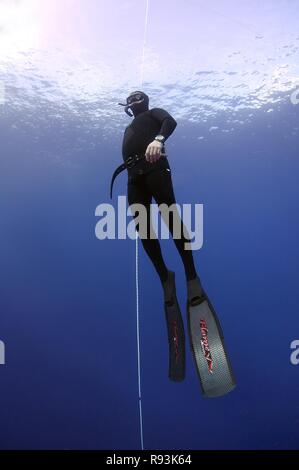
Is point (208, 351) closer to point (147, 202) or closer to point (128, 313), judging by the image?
point (147, 202)

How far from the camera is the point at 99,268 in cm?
545

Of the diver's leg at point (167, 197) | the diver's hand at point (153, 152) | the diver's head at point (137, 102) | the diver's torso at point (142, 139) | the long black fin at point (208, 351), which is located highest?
the diver's head at point (137, 102)

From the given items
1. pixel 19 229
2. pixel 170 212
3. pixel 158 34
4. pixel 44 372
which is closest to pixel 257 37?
pixel 158 34

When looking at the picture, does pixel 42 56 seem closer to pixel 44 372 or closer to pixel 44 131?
pixel 44 131

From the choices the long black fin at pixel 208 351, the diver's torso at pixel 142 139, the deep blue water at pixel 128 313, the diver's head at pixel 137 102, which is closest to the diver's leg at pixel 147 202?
the diver's torso at pixel 142 139

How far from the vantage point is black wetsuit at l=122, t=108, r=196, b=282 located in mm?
2492

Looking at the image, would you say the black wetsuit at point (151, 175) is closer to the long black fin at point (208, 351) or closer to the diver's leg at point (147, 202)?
the diver's leg at point (147, 202)

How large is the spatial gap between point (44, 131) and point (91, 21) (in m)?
1.61

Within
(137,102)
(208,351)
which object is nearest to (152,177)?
(137,102)

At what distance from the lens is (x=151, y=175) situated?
250cm

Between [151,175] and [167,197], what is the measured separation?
213mm

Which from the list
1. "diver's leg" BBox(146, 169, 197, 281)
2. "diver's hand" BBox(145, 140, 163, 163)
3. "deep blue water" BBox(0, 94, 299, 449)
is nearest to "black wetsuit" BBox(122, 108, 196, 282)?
"diver's leg" BBox(146, 169, 197, 281)

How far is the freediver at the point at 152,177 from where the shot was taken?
8.14 ft

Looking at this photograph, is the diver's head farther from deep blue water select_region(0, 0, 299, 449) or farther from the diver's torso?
deep blue water select_region(0, 0, 299, 449)
